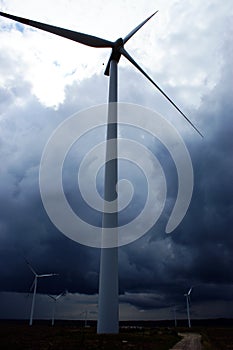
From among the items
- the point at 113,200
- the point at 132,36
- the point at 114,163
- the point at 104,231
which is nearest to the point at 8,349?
the point at 104,231

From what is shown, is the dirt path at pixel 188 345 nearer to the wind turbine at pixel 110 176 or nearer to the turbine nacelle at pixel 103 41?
the wind turbine at pixel 110 176

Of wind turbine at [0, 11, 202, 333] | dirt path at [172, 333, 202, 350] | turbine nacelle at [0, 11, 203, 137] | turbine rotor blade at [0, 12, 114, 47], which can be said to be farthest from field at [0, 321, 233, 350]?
turbine rotor blade at [0, 12, 114, 47]

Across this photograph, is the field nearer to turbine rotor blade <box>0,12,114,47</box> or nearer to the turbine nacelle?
the turbine nacelle

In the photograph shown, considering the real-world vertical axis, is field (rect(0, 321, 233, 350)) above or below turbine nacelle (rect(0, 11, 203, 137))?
below

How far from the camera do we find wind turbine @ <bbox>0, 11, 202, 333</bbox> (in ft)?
124

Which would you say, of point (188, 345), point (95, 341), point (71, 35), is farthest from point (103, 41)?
point (188, 345)

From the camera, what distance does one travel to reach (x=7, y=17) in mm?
43469

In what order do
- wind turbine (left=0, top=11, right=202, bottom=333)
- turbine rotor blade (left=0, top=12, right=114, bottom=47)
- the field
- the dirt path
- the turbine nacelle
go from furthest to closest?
the turbine nacelle
turbine rotor blade (left=0, top=12, right=114, bottom=47)
the dirt path
wind turbine (left=0, top=11, right=202, bottom=333)
the field

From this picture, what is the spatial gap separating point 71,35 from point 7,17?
1152cm

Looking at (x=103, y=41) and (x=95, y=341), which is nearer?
(x=95, y=341)

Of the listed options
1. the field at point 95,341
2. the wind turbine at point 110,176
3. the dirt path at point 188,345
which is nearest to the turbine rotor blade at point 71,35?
the wind turbine at point 110,176

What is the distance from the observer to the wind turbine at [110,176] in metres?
37.9

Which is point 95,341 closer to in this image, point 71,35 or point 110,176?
point 110,176

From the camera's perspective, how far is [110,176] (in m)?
43.8
